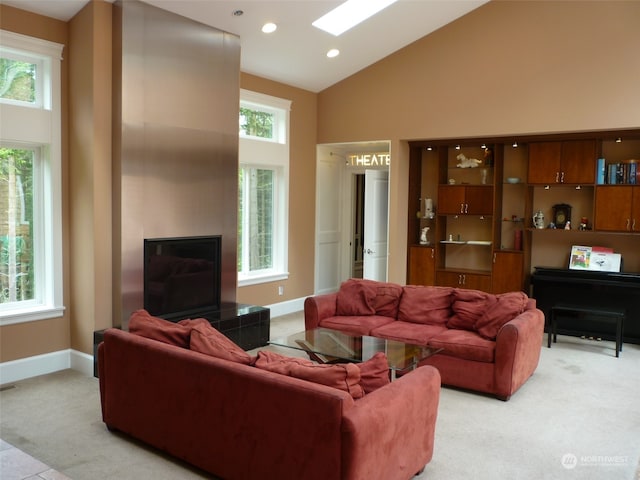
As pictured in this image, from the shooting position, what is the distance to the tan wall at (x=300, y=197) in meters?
7.55

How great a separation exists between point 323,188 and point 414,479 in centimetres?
562

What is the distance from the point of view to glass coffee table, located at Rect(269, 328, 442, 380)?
404 cm

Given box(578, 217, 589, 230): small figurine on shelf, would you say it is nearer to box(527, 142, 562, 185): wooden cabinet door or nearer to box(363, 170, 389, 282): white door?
box(527, 142, 562, 185): wooden cabinet door

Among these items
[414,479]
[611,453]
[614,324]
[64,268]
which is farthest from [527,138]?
[64,268]

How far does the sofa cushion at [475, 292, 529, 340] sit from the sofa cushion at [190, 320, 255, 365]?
2.41 meters

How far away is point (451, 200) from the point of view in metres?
7.64

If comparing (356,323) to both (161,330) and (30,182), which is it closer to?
(161,330)

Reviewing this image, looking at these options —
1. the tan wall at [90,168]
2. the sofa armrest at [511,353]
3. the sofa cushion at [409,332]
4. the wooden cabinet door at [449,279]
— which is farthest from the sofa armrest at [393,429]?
the wooden cabinet door at [449,279]

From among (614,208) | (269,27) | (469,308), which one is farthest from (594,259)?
(269,27)

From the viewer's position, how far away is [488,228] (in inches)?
304

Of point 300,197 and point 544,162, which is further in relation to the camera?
point 300,197

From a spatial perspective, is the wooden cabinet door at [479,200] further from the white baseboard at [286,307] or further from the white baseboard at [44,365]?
the white baseboard at [44,365]

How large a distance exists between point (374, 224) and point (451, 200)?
44.4 inches

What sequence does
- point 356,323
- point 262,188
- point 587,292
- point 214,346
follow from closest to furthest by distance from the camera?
point 214,346
point 356,323
point 587,292
point 262,188
